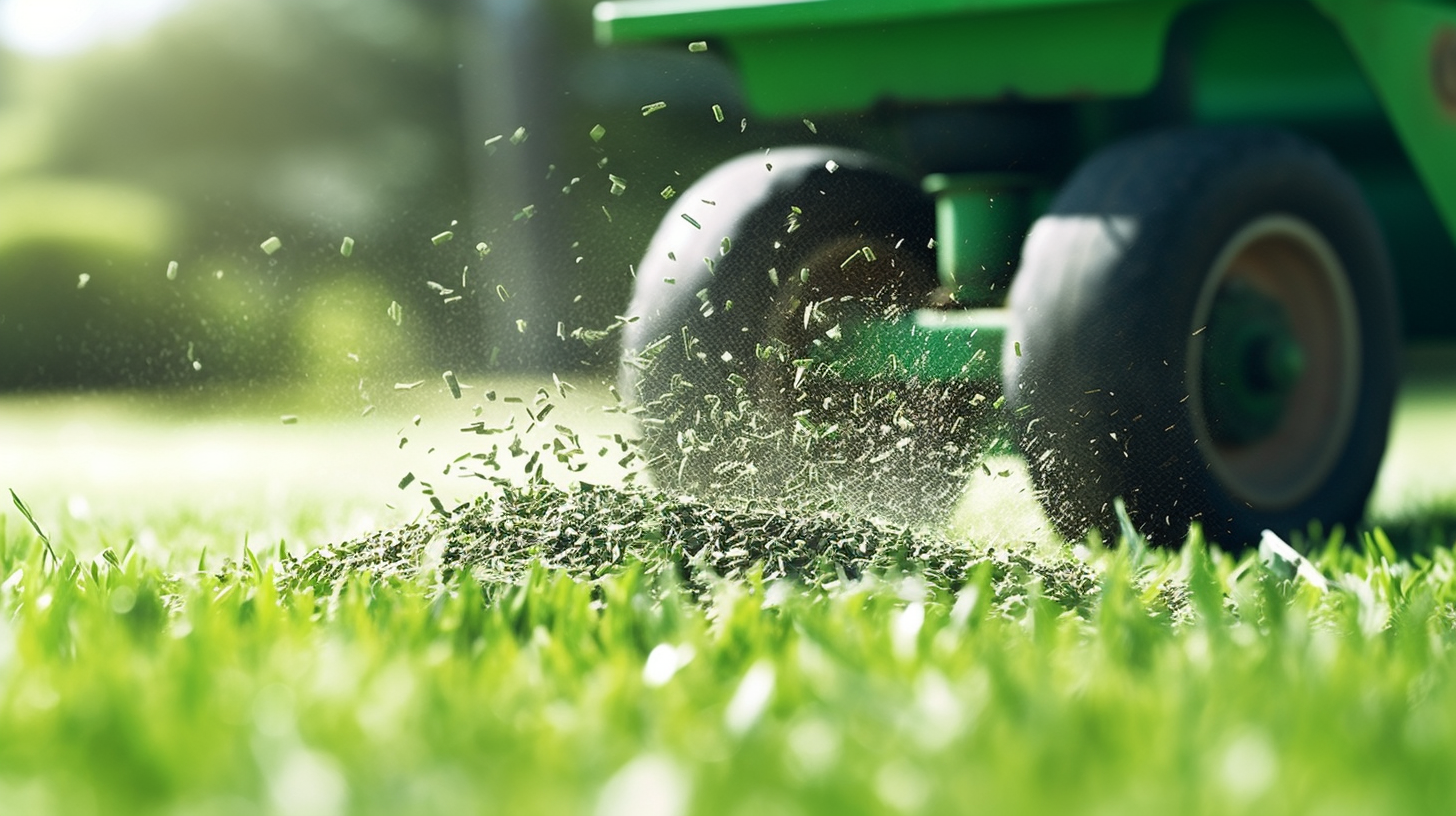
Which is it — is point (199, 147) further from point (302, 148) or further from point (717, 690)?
point (717, 690)

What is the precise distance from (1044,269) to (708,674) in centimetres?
125

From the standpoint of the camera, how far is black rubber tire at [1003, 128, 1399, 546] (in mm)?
2359

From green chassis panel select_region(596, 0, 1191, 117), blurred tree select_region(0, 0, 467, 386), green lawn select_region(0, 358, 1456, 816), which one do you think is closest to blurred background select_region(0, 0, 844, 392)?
blurred tree select_region(0, 0, 467, 386)

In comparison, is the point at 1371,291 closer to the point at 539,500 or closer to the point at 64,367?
the point at 539,500

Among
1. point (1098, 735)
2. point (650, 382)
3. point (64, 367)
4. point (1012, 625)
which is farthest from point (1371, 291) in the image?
point (64, 367)

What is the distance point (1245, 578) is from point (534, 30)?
27.0ft

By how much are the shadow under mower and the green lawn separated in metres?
0.22

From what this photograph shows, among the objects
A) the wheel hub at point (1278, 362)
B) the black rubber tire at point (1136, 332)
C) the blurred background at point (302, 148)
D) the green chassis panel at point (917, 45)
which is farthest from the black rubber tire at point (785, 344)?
the blurred background at point (302, 148)

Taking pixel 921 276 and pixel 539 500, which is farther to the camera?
pixel 921 276

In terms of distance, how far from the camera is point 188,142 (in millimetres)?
12297

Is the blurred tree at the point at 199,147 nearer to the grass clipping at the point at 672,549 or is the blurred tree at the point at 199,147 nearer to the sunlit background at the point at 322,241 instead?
the sunlit background at the point at 322,241

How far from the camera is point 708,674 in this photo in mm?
1337

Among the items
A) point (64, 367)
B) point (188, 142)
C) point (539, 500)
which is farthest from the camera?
point (188, 142)

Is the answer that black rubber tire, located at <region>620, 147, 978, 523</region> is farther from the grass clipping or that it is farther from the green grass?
the green grass
